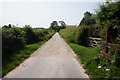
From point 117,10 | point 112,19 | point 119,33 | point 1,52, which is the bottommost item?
point 1,52

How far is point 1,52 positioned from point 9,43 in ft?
5.04

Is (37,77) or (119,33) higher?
(119,33)

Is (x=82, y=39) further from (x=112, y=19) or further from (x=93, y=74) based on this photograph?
(x=93, y=74)

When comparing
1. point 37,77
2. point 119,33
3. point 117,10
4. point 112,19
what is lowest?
point 37,77

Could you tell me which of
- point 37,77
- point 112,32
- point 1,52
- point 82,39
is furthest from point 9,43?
point 82,39

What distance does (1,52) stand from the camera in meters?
6.91

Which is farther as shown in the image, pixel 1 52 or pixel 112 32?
pixel 1 52

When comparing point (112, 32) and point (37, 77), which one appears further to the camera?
point (112, 32)

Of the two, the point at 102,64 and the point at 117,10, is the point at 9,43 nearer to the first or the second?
the point at 102,64

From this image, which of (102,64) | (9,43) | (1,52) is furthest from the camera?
(9,43)

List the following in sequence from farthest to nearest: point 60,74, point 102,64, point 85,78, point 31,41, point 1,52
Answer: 1. point 31,41
2. point 1,52
3. point 102,64
4. point 60,74
5. point 85,78

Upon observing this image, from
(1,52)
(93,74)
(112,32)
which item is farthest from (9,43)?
(112,32)

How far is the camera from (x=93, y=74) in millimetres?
4527

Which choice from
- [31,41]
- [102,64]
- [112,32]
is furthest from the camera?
[31,41]
